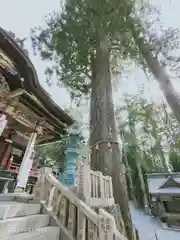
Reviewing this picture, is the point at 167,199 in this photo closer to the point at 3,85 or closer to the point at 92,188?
the point at 92,188

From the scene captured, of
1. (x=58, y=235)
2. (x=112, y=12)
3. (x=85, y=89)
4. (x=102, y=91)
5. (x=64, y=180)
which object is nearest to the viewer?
(x=58, y=235)

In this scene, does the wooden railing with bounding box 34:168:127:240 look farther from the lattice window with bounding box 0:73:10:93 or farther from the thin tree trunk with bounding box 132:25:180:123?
the thin tree trunk with bounding box 132:25:180:123

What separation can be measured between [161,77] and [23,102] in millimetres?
4634

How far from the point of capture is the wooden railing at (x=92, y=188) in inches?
125

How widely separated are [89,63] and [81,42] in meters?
1.01

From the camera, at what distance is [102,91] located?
6547mm

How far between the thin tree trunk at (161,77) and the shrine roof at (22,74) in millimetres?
3639

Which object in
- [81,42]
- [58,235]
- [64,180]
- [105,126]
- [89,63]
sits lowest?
[58,235]

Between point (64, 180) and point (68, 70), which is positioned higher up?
point (68, 70)

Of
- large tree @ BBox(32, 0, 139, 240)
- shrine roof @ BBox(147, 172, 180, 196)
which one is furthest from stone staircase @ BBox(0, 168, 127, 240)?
shrine roof @ BBox(147, 172, 180, 196)

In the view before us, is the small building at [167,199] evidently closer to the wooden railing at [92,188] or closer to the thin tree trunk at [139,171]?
the thin tree trunk at [139,171]

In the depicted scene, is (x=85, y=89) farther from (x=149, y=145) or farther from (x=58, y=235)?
(x=149, y=145)

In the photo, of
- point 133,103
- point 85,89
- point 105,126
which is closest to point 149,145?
point 133,103

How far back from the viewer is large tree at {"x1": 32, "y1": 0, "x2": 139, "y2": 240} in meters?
5.09
